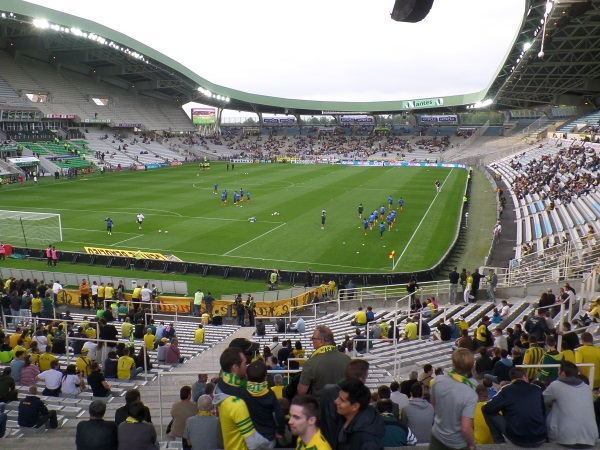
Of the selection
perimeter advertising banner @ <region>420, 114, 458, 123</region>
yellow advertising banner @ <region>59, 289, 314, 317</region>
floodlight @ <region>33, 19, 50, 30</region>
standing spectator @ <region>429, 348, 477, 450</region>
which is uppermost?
floodlight @ <region>33, 19, 50, 30</region>

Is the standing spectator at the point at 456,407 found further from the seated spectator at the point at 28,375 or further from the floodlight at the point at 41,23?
the floodlight at the point at 41,23

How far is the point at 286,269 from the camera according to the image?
26016mm

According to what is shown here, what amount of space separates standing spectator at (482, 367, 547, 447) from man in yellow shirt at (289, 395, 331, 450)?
2.36 m

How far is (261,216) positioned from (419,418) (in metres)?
33.1

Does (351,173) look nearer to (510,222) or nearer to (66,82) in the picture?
(510,222)

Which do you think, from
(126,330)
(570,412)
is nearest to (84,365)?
(126,330)

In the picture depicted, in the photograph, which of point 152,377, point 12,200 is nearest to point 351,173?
Result: point 12,200

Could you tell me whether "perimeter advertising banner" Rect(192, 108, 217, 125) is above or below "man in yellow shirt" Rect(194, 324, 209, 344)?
above

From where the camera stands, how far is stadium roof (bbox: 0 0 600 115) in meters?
39.2

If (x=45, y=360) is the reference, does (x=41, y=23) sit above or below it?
above

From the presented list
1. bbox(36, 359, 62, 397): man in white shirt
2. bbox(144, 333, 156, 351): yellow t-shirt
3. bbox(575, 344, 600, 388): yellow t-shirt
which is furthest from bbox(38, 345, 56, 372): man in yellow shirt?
bbox(575, 344, 600, 388): yellow t-shirt

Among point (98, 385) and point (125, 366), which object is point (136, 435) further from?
point (125, 366)

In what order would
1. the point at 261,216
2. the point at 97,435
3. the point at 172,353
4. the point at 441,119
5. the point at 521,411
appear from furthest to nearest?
1. the point at 441,119
2. the point at 261,216
3. the point at 172,353
4. the point at 521,411
5. the point at 97,435

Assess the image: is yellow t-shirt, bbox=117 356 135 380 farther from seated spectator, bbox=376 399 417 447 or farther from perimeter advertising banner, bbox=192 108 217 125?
perimeter advertising banner, bbox=192 108 217 125
